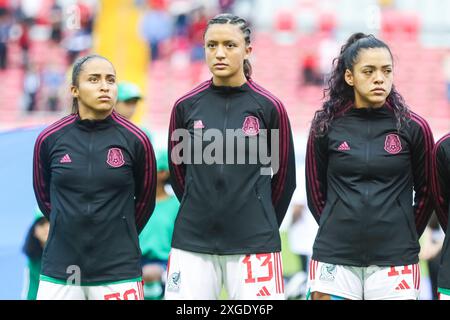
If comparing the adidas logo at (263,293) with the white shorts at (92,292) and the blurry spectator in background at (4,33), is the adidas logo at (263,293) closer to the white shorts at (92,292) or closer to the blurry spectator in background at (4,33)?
the white shorts at (92,292)

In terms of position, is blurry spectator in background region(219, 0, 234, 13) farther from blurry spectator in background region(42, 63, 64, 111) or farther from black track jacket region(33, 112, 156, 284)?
black track jacket region(33, 112, 156, 284)

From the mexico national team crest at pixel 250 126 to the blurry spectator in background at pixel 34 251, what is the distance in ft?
7.20

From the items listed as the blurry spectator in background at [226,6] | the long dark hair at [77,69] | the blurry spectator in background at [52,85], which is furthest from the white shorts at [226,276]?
the blurry spectator in background at [226,6]

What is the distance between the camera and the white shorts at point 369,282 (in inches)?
203

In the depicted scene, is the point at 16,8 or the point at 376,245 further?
the point at 16,8

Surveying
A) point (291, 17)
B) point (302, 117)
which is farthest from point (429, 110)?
point (291, 17)

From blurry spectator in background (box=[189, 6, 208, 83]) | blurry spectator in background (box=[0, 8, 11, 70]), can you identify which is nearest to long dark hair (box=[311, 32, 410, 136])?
blurry spectator in background (box=[189, 6, 208, 83])

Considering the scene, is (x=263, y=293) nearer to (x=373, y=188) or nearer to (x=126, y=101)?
(x=373, y=188)

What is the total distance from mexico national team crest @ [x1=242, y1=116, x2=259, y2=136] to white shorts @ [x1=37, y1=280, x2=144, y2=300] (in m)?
1.01

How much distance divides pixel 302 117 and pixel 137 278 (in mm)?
11310

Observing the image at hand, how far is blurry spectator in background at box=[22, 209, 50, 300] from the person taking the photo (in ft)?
23.0

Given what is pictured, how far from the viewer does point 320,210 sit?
555 centimetres
